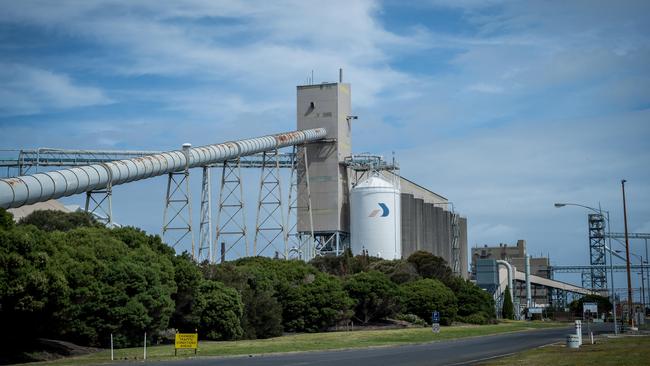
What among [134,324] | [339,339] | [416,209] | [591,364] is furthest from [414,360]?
[416,209]

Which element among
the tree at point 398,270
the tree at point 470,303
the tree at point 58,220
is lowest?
the tree at point 470,303

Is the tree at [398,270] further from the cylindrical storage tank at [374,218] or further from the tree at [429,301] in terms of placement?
the cylindrical storage tank at [374,218]

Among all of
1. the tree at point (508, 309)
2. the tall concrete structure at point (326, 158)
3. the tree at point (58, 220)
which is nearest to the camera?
the tree at point (58, 220)

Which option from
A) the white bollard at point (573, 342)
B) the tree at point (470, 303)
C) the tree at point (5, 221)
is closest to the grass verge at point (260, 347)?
the tree at point (5, 221)

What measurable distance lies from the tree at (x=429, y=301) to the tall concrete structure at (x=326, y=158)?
24.4 m

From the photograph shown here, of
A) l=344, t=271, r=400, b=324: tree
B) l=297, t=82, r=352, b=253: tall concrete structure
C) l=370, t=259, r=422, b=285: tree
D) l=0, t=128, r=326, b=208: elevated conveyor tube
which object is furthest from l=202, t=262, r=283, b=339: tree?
l=297, t=82, r=352, b=253: tall concrete structure

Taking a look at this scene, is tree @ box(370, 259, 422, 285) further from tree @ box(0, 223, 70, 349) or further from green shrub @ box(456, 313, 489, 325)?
tree @ box(0, 223, 70, 349)

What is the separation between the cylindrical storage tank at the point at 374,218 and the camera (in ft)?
365

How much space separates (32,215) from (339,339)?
26.7 m

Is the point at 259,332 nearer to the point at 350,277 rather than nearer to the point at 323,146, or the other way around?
the point at 350,277

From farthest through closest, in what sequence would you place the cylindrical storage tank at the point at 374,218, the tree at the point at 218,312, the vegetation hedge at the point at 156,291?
the cylindrical storage tank at the point at 374,218 < the tree at the point at 218,312 < the vegetation hedge at the point at 156,291

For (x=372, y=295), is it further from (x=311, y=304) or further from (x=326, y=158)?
(x=326, y=158)

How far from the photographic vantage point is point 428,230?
132250 mm

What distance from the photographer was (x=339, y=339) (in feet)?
195
